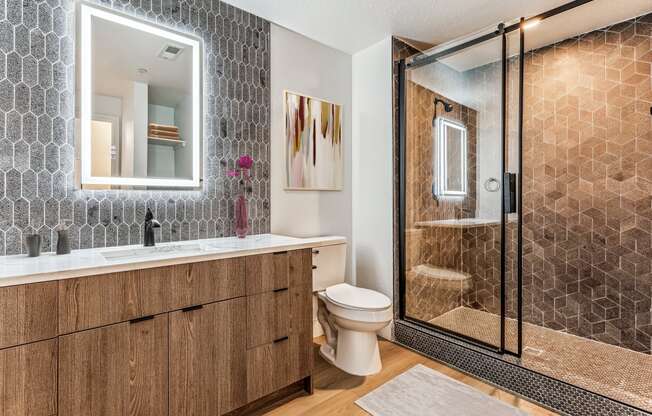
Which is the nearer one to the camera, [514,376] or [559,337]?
[514,376]

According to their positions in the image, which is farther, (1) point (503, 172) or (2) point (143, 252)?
(1) point (503, 172)

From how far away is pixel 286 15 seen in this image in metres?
2.28

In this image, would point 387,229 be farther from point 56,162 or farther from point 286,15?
point 56,162

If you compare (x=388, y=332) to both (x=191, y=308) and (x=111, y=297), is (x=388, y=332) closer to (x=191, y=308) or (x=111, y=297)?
(x=191, y=308)

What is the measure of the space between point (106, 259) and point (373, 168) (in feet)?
6.66

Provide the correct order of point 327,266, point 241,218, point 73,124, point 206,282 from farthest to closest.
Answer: point 327,266
point 241,218
point 73,124
point 206,282

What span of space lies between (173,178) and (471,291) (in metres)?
2.34

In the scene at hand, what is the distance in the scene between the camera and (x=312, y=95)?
265cm

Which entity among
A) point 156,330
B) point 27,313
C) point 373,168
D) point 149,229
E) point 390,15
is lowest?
point 156,330

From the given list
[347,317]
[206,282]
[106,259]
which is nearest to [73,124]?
[106,259]

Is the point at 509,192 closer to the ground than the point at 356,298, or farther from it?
farther from it

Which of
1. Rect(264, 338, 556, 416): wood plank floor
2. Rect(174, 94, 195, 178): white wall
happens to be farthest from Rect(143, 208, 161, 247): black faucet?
Rect(264, 338, 556, 416): wood plank floor

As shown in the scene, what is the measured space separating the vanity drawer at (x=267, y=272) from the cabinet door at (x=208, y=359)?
109mm

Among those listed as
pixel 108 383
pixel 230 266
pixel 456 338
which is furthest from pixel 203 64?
pixel 456 338
